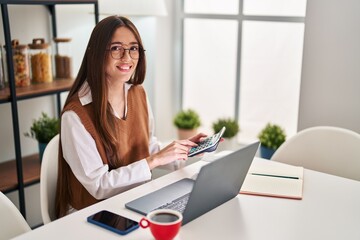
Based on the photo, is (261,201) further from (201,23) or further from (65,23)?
(201,23)

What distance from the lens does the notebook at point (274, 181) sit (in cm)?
162

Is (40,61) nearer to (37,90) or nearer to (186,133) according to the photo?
(37,90)

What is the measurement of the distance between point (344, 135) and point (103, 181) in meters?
1.00

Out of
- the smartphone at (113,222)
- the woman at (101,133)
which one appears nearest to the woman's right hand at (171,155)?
the woman at (101,133)

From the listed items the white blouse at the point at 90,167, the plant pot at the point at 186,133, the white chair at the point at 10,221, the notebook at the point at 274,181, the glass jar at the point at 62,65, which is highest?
the glass jar at the point at 62,65

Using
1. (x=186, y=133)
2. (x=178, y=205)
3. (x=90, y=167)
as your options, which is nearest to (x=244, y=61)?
(x=186, y=133)

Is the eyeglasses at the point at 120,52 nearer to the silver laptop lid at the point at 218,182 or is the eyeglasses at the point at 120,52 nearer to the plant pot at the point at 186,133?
the silver laptop lid at the point at 218,182

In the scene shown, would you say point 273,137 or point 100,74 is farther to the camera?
point 273,137

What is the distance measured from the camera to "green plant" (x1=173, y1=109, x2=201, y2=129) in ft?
10.9

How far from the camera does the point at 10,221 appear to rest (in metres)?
1.49

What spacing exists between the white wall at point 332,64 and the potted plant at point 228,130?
58 centimetres

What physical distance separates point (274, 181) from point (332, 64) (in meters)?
1.07

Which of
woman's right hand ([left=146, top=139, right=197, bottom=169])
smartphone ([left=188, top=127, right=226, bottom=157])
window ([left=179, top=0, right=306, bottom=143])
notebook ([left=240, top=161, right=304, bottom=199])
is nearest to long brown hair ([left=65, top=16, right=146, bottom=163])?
woman's right hand ([left=146, top=139, right=197, bottom=169])

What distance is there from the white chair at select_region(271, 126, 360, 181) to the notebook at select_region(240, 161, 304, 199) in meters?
0.19
